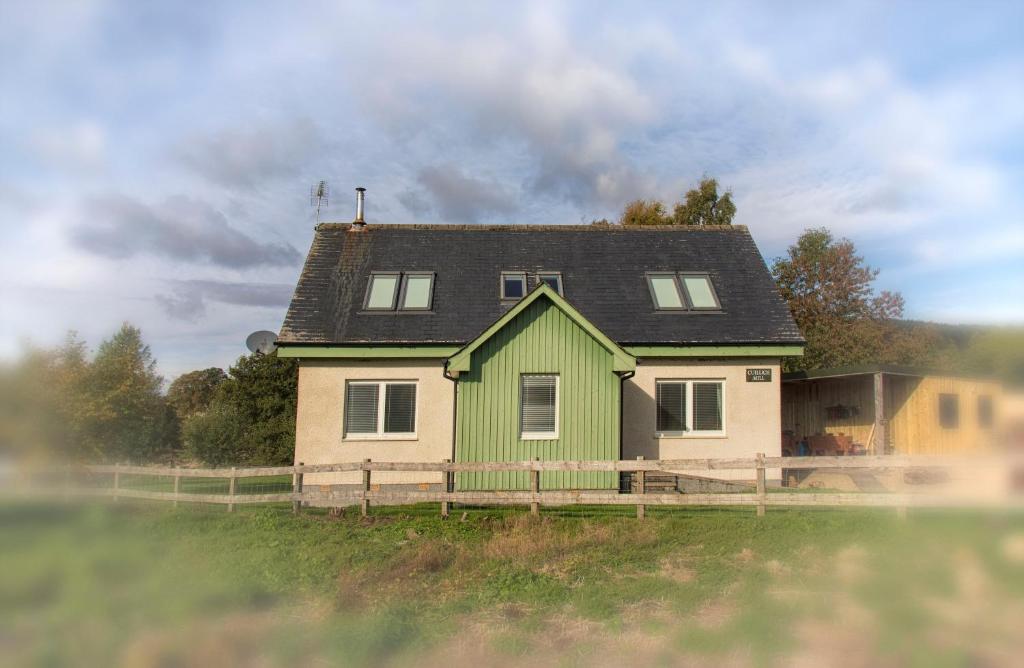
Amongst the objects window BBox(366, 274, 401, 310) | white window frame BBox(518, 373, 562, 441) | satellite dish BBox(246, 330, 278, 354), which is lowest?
white window frame BBox(518, 373, 562, 441)

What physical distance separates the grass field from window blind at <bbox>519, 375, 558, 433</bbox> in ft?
8.45

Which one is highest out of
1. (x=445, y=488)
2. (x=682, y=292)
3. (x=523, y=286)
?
(x=523, y=286)

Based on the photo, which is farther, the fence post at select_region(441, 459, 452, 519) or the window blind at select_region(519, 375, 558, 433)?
the window blind at select_region(519, 375, 558, 433)

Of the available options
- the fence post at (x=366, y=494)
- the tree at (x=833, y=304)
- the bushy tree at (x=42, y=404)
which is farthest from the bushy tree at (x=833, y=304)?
the bushy tree at (x=42, y=404)

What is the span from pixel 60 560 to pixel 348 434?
13.1 m

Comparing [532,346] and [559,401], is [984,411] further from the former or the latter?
[532,346]

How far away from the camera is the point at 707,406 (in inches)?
658

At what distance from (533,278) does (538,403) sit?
5.46 metres

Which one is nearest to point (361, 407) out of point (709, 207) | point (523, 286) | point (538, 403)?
point (538, 403)

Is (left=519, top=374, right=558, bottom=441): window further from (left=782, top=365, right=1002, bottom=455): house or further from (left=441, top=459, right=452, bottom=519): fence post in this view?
(left=782, top=365, right=1002, bottom=455): house

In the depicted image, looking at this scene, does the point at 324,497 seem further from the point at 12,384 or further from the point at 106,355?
the point at 12,384

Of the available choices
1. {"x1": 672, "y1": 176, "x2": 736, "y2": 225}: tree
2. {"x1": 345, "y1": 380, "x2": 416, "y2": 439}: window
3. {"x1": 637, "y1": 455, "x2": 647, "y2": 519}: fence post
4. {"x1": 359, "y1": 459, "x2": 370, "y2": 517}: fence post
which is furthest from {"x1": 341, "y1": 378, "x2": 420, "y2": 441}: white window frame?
{"x1": 672, "y1": 176, "x2": 736, "y2": 225}: tree

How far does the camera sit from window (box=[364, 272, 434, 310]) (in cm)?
1786

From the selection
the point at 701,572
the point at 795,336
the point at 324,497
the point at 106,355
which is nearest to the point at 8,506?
the point at 106,355
